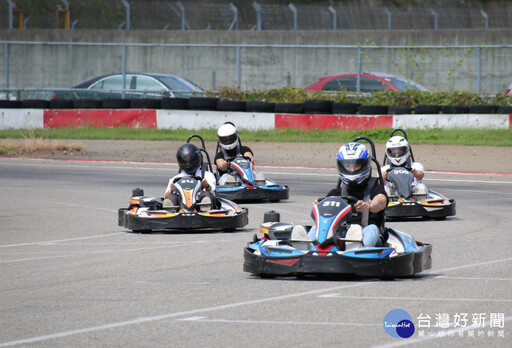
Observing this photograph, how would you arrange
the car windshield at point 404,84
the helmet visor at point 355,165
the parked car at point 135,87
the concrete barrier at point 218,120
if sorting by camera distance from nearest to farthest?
the helmet visor at point 355,165 → the concrete barrier at point 218,120 → the car windshield at point 404,84 → the parked car at point 135,87

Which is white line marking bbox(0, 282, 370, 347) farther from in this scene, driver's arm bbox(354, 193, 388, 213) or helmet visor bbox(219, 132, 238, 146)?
helmet visor bbox(219, 132, 238, 146)

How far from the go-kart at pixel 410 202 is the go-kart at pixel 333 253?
3941 mm

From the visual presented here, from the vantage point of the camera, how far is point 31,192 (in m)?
15.6

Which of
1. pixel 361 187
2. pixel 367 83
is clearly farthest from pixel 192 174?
pixel 367 83

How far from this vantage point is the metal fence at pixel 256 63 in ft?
82.4

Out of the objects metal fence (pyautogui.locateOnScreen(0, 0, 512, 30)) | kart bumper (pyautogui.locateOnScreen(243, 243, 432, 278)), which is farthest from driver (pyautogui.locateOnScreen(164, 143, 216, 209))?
metal fence (pyautogui.locateOnScreen(0, 0, 512, 30))

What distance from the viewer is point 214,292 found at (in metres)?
7.14

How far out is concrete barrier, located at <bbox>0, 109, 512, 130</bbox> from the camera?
22656 mm

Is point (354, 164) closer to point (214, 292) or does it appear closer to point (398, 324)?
point (214, 292)

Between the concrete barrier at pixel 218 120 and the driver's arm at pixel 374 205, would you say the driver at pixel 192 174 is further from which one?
the concrete barrier at pixel 218 120

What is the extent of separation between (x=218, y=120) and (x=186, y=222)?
44.8 ft

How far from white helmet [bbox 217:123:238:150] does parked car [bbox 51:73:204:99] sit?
452 inches

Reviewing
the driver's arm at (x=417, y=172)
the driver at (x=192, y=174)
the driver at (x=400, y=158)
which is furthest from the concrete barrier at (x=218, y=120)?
the driver at (x=192, y=174)

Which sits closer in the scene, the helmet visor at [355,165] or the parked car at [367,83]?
the helmet visor at [355,165]
